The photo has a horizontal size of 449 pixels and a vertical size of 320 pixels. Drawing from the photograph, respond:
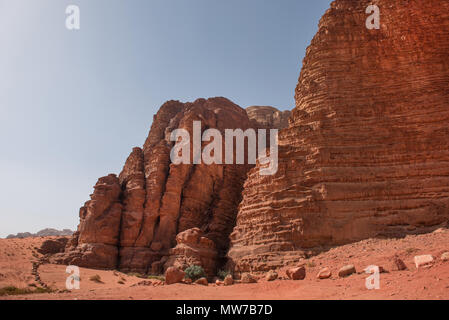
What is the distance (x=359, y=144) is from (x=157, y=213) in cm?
1899

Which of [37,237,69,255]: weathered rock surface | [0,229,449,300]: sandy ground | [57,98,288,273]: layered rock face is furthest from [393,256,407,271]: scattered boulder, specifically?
[37,237,69,255]: weathered rock surface

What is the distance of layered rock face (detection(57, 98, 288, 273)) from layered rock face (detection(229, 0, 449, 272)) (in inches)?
274

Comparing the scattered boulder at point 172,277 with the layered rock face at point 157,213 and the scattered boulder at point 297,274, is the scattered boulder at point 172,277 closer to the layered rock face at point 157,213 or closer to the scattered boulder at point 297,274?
the scattered boulder at point 297,274

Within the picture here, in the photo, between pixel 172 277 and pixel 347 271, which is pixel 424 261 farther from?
pixel 172 277

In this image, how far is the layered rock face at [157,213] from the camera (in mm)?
27547

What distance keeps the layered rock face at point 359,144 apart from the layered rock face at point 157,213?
6.95m

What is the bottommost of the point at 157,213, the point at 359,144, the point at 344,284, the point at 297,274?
the point at 297,274

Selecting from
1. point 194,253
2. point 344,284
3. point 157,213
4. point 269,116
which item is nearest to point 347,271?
point 344,284

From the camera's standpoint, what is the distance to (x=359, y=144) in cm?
2002

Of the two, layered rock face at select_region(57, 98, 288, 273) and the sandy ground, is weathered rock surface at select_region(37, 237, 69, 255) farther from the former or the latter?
the sandy ground

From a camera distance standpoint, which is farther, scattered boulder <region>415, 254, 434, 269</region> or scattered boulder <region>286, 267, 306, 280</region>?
scattered boulder <region>286, 267, 306, 280</region>

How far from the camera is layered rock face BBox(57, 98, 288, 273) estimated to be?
2755 cm
